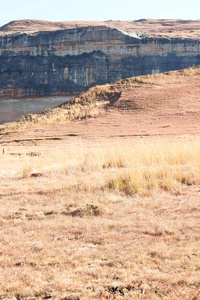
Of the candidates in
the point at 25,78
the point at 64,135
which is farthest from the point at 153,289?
the point at 25,78

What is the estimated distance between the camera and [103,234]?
158 inches

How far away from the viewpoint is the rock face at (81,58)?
5462 centimetres

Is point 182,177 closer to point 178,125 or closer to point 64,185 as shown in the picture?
point 64,185

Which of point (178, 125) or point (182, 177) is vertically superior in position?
point (182, 177)

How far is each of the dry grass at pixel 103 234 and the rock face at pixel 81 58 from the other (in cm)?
5022

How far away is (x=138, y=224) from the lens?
14.0 feet

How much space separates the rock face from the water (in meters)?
2.82

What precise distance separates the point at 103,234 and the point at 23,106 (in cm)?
5018

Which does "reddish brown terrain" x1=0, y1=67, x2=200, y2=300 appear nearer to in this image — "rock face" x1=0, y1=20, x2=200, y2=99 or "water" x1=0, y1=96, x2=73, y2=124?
"water" x1=0, y1=96, x2=73, y2=124

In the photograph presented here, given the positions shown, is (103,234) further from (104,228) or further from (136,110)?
(136,110)

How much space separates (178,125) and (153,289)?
19.7 metres

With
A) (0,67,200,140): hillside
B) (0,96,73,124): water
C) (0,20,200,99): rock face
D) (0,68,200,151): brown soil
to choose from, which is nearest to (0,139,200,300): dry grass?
(0,68,200,151): brown soil

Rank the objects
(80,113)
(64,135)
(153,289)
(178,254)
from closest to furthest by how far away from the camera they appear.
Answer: (153,289) < (178,254) < (64,135) < (80,113)

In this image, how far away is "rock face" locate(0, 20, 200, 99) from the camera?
179ft
